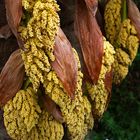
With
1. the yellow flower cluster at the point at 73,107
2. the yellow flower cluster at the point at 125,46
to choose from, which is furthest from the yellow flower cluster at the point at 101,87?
the yellow flower cluster at the point at 125,46

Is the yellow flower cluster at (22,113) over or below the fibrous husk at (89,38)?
below

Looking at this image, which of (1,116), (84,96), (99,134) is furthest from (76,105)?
(99,134)

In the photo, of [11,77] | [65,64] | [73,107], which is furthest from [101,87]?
[11,77]

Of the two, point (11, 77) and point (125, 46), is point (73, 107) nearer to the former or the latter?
point (11, 77)

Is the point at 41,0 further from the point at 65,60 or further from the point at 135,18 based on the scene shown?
the point at 135,18

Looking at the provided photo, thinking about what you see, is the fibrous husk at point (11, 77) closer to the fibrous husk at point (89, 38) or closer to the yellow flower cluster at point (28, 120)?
the yellow flower cluster at point (28, 120)
